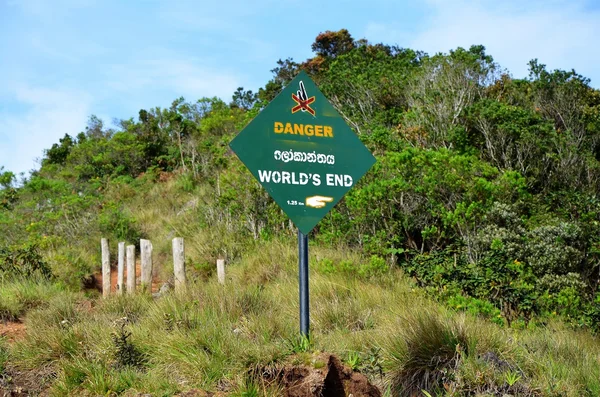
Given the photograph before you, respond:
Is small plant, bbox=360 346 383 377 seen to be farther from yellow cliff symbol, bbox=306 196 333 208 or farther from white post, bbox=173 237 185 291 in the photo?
white post, bbox=173 237 185 291

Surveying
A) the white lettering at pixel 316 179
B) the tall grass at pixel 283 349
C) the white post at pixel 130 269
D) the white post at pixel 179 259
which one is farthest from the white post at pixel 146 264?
the white lettering at pixel 316 179

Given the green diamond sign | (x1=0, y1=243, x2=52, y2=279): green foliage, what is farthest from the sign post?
(x1=0, y1=243, x2=52, y2=279): green foliage

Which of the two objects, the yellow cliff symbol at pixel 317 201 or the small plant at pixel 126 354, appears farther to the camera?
the small plant at pixel 126 354

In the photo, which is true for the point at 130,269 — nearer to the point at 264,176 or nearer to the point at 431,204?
the point at 431,204

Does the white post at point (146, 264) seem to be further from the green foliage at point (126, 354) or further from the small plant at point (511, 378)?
the small plant at point (511, 378)

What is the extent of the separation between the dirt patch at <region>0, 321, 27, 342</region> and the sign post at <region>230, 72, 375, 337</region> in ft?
14.6

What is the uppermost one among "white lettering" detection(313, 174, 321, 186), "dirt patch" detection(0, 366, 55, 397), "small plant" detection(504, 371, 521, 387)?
"white lettering" detection(313, 174, 321, 186)

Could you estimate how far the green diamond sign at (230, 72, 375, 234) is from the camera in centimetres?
534

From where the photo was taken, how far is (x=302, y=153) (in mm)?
5457

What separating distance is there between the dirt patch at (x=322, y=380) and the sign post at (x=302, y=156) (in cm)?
56

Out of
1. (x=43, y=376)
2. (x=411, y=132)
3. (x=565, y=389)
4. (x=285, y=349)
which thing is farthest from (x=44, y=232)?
(x=565, y=389)

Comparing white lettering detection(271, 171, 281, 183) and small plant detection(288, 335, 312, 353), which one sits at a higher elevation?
white lettering detection(271, 171, 281, 183)

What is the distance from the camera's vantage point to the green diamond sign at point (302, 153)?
5.34m

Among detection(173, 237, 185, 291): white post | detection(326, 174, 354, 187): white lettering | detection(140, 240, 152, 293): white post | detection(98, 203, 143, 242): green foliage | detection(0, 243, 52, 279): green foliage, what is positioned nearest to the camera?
detection(326, 174, 354, 187): white lettering
